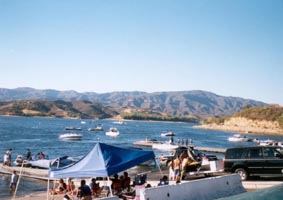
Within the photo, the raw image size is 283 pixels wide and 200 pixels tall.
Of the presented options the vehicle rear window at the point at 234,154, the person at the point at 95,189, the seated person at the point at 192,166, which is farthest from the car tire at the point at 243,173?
the person at the point at 95,189

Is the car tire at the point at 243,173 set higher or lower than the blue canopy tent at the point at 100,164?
lower

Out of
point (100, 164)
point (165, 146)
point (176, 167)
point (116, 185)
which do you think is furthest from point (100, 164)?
point (165, 146)

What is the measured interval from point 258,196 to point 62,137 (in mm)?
83704

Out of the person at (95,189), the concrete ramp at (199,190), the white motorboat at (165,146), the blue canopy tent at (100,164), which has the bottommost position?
the white motorboat at (165,146)

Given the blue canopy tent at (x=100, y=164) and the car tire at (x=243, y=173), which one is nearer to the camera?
the blue canopy tent at (x=100, y=164)

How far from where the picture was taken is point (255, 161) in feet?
72.4

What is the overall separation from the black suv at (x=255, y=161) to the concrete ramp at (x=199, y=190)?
3.12m

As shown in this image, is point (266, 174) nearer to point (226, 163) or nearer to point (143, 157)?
point (226, 163)

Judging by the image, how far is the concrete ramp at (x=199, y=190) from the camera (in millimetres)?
14891

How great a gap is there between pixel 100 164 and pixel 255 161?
9.97 m

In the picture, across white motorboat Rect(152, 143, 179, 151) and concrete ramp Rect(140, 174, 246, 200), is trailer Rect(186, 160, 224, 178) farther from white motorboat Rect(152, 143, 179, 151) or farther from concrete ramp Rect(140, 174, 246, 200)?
white motorboat Rect(152, 143, 179, 151)

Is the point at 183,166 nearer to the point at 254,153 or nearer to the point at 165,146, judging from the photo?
the point at 254,153

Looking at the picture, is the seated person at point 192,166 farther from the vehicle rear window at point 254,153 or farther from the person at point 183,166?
the vehicle rear window at point 254,153

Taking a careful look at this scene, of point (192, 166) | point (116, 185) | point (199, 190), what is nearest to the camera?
point (199, 190)
